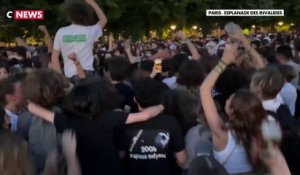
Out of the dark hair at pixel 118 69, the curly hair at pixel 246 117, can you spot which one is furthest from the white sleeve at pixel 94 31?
the curly hair at pixel 246 117

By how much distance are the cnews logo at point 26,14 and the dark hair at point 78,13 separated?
19.0 metres

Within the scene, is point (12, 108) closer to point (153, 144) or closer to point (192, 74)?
point (153, 144)

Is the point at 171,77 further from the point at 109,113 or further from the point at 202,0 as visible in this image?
Answer: the point at 202,0

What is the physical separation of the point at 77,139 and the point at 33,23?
23220 millimetres

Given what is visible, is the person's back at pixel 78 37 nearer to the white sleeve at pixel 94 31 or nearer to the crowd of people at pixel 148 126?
the white sleeve at pixel 94 31

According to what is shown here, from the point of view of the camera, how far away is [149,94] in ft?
15.6

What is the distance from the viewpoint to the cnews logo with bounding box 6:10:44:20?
25.4 metres

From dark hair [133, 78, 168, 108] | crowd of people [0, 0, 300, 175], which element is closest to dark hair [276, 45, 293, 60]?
crowd of people [0, 0, 300, 175]

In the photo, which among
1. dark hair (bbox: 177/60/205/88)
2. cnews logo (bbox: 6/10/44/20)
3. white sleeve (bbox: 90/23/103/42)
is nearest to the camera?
dark hair (bbox: 177/60/205/88)

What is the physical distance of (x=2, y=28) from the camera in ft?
89.6

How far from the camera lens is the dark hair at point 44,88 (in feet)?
15.1

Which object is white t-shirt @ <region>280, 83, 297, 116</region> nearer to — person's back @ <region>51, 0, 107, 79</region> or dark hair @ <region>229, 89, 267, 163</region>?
person's back @ <region>51, 0, 107, 79</region>

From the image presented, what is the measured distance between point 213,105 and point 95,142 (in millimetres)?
883

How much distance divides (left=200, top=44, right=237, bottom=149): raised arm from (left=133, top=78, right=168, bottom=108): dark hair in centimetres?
33
